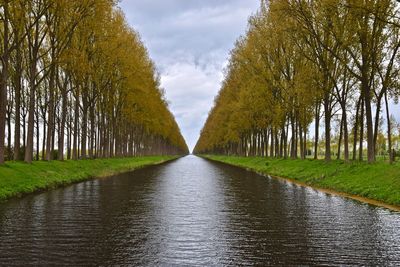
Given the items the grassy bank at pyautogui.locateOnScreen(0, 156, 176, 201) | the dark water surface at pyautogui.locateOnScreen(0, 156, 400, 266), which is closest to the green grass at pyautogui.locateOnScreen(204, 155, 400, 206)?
the dark water surface at pyautogui.locateOnScreen(0, 156, 400, 266)

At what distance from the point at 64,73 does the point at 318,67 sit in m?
28.2

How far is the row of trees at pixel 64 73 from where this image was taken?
27828 mm

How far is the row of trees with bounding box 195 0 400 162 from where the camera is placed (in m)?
27.8

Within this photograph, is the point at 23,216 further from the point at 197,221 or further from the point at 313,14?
the point at 313,14

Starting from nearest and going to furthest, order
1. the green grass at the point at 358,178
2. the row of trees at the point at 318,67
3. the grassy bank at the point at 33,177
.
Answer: the green grass at the point at 358,178 → the grassy bank at the point at 33,177 → the row of trees at the point at 318,67

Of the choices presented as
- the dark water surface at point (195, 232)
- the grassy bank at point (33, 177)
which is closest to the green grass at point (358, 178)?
the dark water surface at point (195, 232)

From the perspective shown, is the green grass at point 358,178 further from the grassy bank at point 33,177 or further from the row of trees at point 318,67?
the grassy bank at point 33,177

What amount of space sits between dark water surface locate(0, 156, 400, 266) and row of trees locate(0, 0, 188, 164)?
12221mm

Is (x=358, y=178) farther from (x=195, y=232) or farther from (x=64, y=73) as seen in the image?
(x=64, y=73)

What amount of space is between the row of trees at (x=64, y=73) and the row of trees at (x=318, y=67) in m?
13.0

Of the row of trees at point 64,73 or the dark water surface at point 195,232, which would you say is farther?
the row of trees at point 64,73

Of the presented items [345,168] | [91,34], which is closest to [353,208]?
[345,168]

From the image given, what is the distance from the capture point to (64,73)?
160 ft

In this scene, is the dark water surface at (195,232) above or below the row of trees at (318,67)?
below
